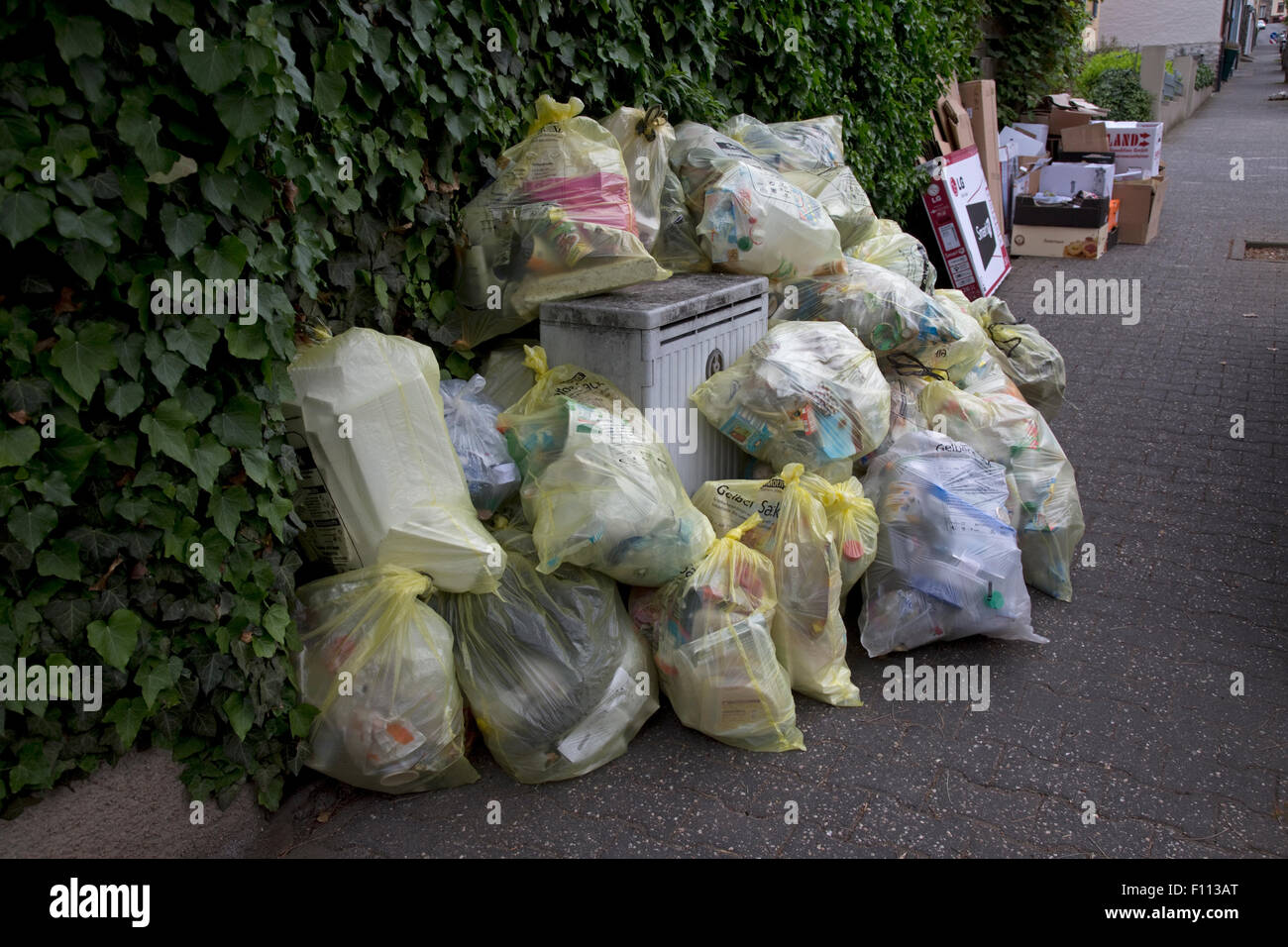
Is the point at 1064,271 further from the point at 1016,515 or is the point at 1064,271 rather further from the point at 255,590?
the point at 255,590

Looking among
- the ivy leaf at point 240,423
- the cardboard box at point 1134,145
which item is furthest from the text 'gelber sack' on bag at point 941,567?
the cardboard box at point 1134,145

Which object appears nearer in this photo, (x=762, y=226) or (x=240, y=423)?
(x=240, y=423)

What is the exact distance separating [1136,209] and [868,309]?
20.6 ft

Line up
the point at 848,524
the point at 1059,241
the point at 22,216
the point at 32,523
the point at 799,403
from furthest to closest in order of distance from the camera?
1. the point at 1059,241
2. the point at 799,403
3. the point at 848,524
4. the point at 32,523
5. the point at 22,216

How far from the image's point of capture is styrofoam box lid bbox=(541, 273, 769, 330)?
3168 millimetres

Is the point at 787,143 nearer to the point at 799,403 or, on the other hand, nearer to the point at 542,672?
the point at 799,403

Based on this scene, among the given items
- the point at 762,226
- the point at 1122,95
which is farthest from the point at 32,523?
the point at 1122,95

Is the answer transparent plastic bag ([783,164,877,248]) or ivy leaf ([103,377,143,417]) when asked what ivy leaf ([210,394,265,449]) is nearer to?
ivy leaf ([103,377,143,417])

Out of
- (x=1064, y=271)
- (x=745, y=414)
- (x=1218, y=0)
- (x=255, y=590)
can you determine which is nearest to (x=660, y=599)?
(x=745, y=414)

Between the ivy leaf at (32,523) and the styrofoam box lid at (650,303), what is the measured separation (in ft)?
5.29

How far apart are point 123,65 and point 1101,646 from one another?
3105mm

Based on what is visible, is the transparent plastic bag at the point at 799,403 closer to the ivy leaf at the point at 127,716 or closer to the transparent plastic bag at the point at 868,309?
the transparent plastic bag at the point at 868,309

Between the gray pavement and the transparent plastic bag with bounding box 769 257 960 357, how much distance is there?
1.05m

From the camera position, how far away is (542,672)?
8.95 feet
